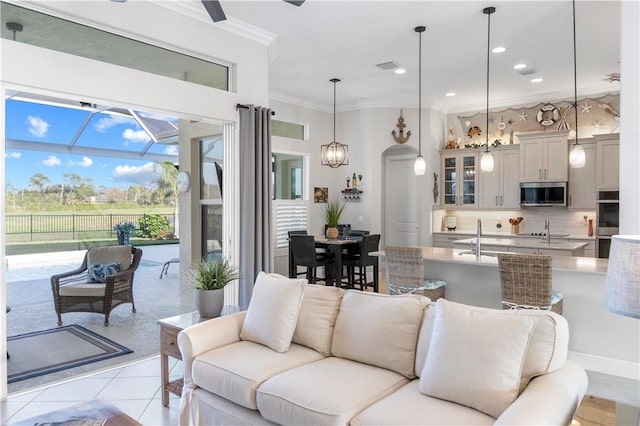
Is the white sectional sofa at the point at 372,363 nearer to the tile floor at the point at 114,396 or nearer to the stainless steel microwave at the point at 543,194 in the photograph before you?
the tile floor at the point at 114,396

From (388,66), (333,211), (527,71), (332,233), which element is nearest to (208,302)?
(332,233)

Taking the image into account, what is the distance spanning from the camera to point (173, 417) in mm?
3098

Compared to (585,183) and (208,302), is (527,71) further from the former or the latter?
(208,302)

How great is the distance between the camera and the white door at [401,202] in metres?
8.59

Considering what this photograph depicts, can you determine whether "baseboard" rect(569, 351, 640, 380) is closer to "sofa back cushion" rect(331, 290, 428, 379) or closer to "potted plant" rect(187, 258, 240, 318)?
"sofa back cushion" rect(331, 290, 428, 379)

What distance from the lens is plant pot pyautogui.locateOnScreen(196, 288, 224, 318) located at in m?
3.43

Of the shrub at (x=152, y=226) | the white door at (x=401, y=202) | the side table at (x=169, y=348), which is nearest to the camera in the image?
the side table at (x=169, y=348)

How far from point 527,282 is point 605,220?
4028mm

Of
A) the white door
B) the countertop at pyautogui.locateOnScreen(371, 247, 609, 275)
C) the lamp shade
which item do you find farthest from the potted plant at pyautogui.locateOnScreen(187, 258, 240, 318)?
the white door

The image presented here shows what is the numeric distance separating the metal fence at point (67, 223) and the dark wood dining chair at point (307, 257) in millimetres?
3075

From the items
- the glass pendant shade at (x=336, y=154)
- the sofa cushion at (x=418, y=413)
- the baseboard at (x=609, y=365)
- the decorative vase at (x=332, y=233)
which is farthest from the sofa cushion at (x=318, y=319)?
the glass pendant shade at (x=336, y=154)

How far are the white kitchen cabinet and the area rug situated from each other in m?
6.97

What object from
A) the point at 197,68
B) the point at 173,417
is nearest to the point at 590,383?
the point at 173,417

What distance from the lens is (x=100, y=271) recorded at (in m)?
5.75
